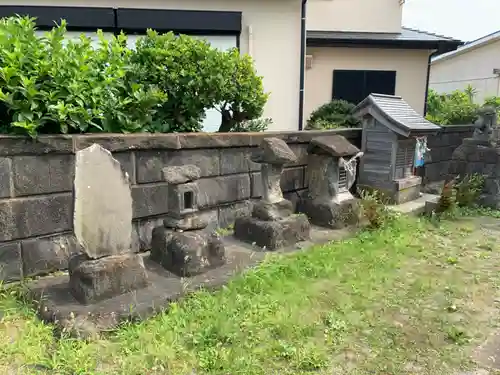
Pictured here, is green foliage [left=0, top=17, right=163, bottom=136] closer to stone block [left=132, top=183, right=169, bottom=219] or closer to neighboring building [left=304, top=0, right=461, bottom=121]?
stone block [left=132, top=183, right=169, bottom=219]

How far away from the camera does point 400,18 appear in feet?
41.2

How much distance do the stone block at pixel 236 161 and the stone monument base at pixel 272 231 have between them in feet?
2.22

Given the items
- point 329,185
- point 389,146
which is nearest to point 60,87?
point 329,185

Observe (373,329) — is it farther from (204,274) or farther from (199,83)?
(199,83)

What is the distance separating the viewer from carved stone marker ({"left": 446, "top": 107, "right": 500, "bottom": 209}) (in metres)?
6.99

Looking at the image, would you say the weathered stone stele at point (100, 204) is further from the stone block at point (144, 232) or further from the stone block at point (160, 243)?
the stone block at point (144, 232)

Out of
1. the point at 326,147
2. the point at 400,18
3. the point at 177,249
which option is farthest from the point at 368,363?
the point at 400,18

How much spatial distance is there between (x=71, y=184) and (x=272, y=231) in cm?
211

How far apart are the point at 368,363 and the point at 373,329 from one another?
448mm

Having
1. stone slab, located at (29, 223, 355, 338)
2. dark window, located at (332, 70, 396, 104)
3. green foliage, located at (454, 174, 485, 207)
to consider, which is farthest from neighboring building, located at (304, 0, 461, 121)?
stone slab, located at (29, 223, 355, 338)

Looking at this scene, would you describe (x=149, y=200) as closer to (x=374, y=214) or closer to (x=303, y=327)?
(x=303, y=327)

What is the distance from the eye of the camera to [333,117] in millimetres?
9633

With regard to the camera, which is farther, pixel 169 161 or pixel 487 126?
pixel 487 126

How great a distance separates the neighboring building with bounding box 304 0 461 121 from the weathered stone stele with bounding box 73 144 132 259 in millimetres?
8364
